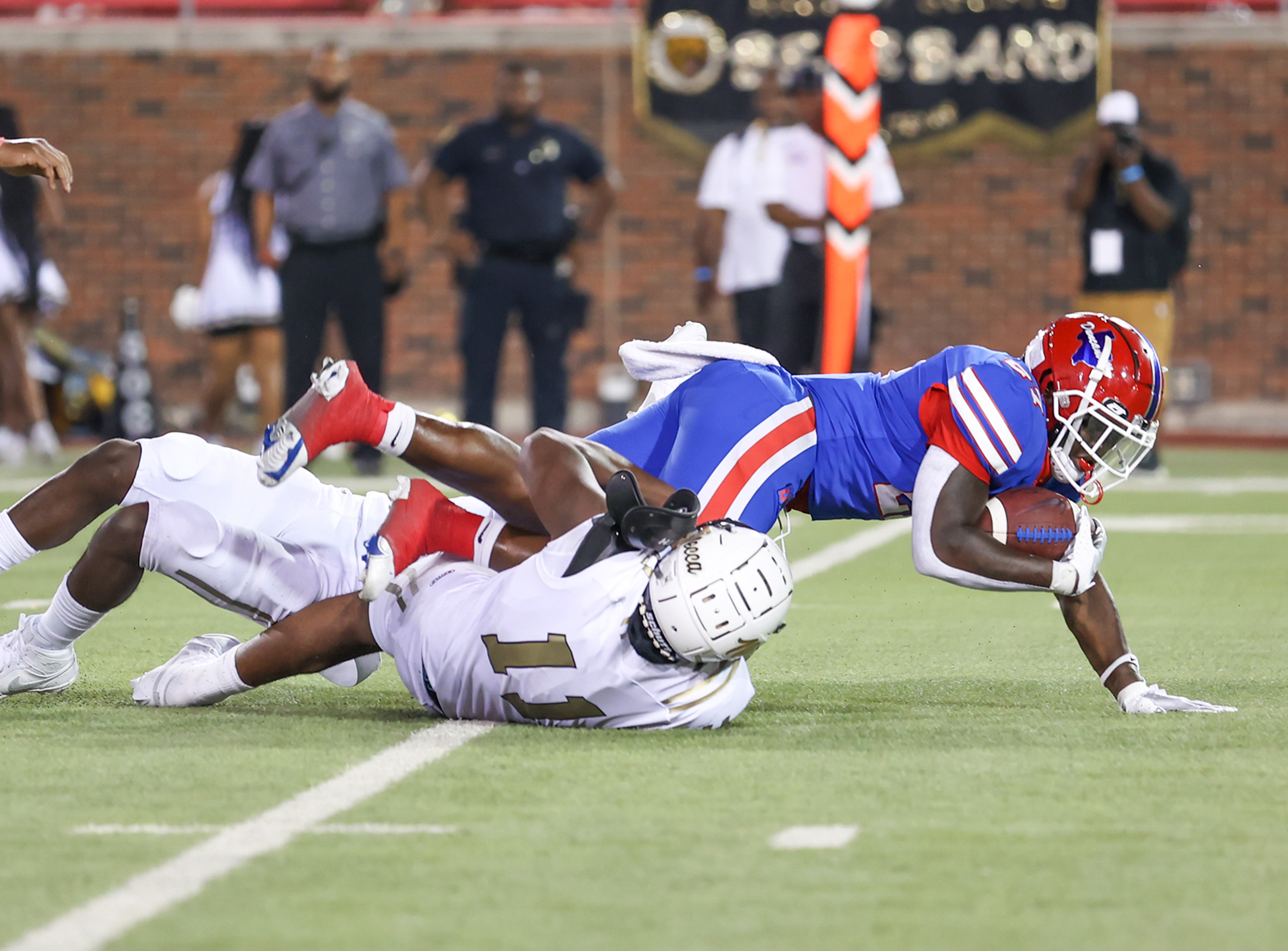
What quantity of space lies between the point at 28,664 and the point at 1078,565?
2.31 m

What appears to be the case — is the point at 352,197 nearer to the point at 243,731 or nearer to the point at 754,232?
the point at 754,232

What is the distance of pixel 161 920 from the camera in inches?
112

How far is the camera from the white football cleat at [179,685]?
457 cm

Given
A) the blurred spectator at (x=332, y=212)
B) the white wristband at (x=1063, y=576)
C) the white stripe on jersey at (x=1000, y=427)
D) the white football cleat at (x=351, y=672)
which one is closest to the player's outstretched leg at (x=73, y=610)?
the white football cleat at (x=351, y=672)

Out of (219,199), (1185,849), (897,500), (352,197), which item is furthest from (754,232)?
(1185,849)

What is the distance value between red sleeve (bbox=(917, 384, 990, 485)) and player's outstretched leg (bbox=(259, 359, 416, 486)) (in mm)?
1163

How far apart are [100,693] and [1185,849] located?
2601mm

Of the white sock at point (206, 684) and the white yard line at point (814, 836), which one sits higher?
the white yard line at point (814, 836)

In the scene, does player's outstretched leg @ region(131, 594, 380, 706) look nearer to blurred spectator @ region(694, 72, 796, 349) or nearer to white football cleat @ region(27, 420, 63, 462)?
blurred spectator @ region(694, 72, 796, 349)

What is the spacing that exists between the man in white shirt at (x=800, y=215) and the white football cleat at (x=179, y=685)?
283 inches

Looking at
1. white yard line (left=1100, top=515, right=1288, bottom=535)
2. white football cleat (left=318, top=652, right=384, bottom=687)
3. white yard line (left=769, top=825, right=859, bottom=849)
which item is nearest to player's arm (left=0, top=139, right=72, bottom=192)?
white football cleat (left=318, top=652, right=384, bottom=687)

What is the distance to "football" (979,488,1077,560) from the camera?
4504mm

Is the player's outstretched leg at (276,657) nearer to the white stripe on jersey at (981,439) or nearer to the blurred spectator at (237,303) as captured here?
the white stripe on jersey at (981,439)

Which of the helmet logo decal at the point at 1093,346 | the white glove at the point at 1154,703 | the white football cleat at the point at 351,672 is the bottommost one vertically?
the white glove at the point at 1154,703
